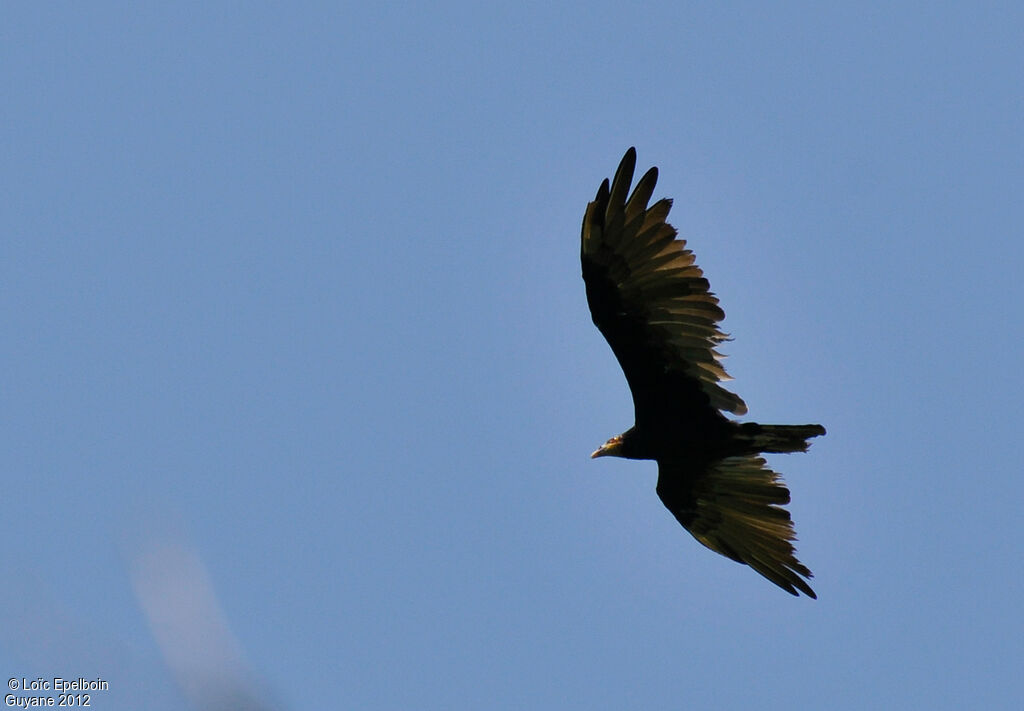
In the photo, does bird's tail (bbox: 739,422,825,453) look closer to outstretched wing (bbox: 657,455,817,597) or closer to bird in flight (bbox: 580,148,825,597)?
bird in flight (bbox: 580,148,825,597)

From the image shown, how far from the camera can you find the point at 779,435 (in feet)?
39.6

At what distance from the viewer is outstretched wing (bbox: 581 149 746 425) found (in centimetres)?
1165

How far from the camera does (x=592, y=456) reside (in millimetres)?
13391

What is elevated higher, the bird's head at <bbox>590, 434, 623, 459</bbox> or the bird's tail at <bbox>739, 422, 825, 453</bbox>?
the bird's head at <bbox>590, 434, 623, 459</bbox>

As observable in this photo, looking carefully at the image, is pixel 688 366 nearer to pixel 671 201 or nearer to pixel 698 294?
pixel 698 294

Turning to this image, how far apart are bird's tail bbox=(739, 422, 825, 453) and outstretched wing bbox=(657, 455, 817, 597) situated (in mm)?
861

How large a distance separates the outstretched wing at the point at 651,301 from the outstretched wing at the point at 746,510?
3.50 feet

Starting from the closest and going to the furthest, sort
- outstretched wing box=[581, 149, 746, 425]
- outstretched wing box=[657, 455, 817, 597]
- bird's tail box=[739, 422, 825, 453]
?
outstretched wing box=[581, 149, 746, 425]
bird's tail box=[739, 422, 825, 453]
outstretched wing box=[657, 455, 817, 597]

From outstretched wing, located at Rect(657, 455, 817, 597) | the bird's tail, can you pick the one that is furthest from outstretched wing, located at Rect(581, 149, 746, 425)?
outstretched wing, located at Rect(657, 455, 817, 597)

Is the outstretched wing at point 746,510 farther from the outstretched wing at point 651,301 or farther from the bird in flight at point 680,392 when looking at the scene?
the outstretched wing at point 651,301

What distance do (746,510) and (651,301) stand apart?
2947 millimetres

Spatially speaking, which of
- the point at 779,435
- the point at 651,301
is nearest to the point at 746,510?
the point at 779,435

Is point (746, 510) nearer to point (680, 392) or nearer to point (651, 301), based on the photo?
A: point (680, 392)

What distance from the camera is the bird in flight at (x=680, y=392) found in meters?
11.7
